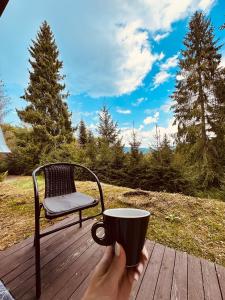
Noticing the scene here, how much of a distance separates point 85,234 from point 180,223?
132 centimetres

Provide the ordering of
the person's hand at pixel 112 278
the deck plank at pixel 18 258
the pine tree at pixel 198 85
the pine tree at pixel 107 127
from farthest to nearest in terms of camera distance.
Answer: the pine tree at pixel 107 127, the pine tree at pixel 198 85, the deck plank at pixel 18 258, the person's hand at pixel 112 278

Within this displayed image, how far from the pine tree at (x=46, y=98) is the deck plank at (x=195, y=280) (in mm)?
8777

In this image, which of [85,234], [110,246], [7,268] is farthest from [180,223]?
[110,246]

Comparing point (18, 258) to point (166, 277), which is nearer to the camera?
point (166, 277)

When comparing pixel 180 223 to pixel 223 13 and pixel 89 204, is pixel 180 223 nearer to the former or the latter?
pixel 89 204

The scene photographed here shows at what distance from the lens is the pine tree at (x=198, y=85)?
24.2ft

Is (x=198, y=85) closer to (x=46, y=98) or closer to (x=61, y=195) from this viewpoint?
(x=46, y=98)

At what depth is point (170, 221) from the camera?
7.76 ft

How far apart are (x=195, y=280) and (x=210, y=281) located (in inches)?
4.5

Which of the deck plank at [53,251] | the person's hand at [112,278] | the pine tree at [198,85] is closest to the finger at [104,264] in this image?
the person's hand at [112,278]

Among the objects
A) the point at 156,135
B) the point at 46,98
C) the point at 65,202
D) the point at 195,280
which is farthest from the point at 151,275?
the point at 46,98

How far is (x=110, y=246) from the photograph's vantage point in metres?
0.46

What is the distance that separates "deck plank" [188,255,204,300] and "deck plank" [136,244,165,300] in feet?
0.82

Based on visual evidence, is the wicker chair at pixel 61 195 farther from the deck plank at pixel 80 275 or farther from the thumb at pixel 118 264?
the thumb at pixel 118 264
